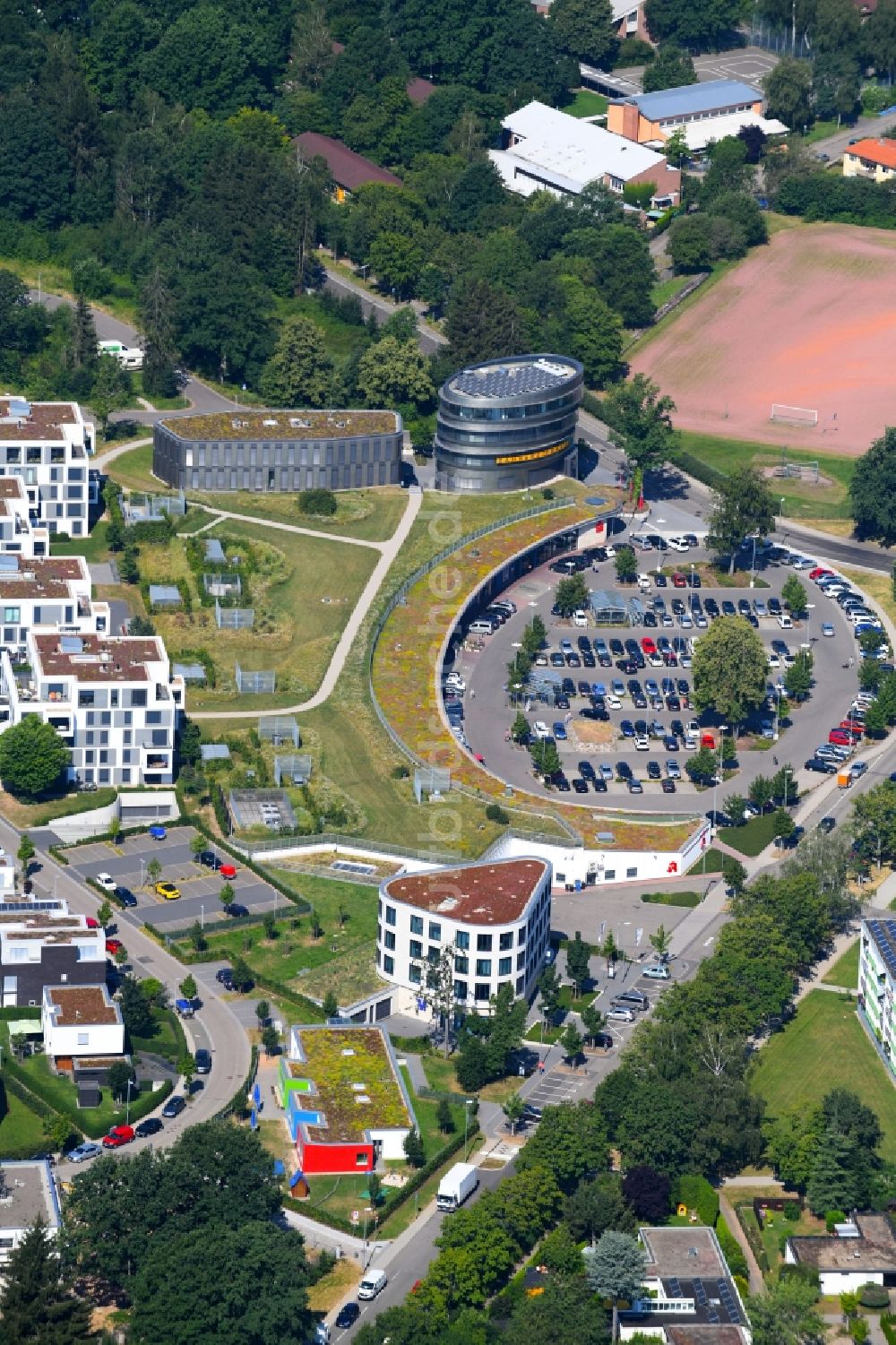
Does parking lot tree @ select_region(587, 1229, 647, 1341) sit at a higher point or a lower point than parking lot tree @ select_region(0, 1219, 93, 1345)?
lower

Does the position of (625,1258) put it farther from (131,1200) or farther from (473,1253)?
(131,1200)

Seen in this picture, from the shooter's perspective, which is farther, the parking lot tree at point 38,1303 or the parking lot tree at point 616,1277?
the parking lot tree at point 616,1277

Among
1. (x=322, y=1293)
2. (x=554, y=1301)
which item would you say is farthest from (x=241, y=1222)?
(x=554, y=1301)

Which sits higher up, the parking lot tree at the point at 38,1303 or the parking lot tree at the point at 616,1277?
the parking lot tree at the point at 38,1303

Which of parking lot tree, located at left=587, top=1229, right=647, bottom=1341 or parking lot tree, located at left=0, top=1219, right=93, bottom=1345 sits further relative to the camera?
parking lot tree, located at left=587, top=1229, right=647, bottom=1341

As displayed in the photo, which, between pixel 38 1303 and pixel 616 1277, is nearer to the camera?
pixel 38 1303

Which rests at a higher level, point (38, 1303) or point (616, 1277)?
point (38, 1303)

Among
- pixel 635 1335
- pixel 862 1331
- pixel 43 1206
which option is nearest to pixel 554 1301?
pixel 635 1335
